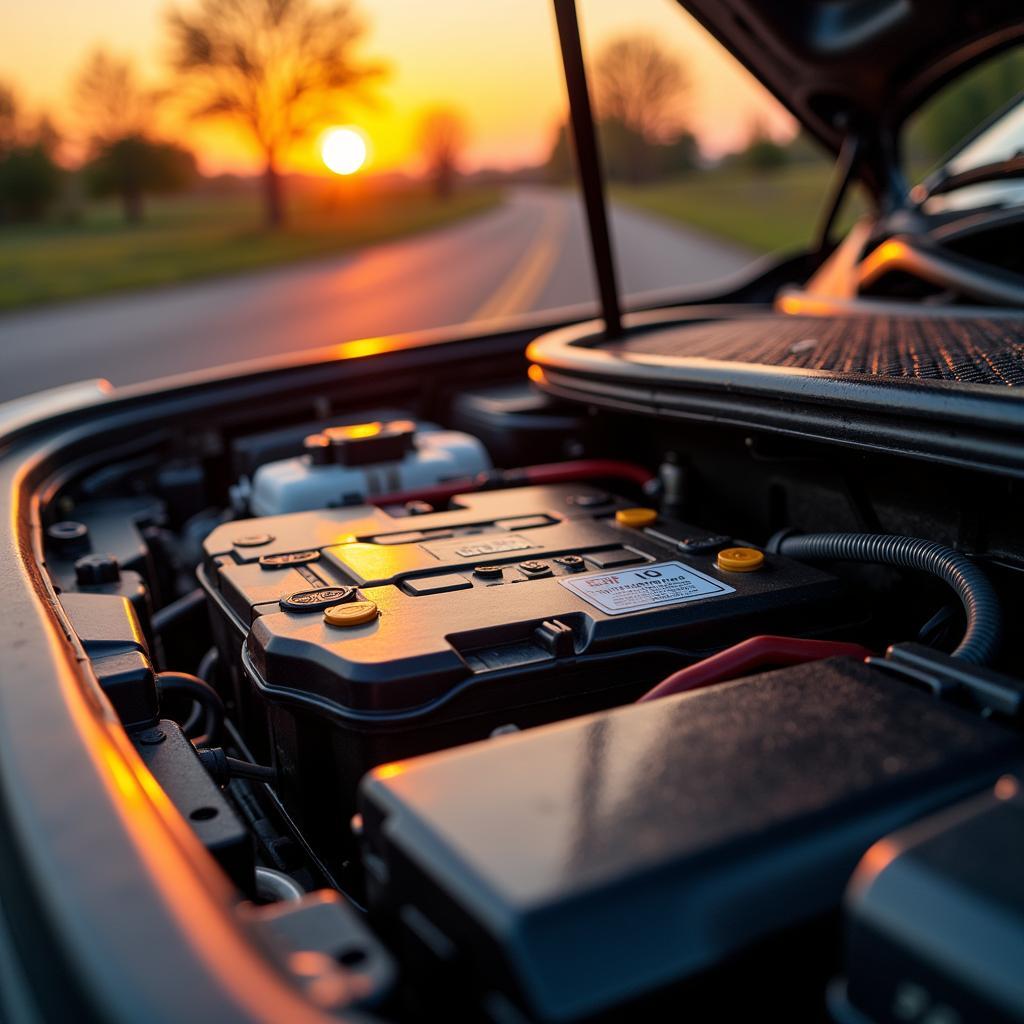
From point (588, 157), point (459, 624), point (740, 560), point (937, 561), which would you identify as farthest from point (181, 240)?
point (937, 561)

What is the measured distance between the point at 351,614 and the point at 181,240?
107 ft

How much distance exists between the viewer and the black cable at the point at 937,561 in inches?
49.7

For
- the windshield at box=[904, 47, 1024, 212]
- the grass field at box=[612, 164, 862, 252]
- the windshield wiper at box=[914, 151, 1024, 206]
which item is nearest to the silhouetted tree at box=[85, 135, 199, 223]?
the grass field at box=[612, 164, 862, 252]

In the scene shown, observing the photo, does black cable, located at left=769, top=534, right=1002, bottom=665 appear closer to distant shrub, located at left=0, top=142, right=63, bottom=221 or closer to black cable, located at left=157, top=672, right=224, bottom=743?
black cable, located at left=157, top=672, right=224, bottom=743

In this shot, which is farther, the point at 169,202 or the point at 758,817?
the point at 169,202

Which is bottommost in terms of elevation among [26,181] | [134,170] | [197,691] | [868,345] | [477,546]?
[197,691]

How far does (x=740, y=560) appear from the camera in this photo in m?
1.62

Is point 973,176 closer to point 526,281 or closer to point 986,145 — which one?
point 986,145

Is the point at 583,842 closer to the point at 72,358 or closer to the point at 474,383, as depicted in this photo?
the point at 474,383

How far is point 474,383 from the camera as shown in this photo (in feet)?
10.6

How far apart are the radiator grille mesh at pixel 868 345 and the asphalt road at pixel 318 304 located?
32.0 ft

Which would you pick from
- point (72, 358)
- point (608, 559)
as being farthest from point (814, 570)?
point (72, 358)

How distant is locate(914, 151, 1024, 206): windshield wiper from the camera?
2594 mm

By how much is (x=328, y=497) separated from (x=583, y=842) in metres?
1.51
